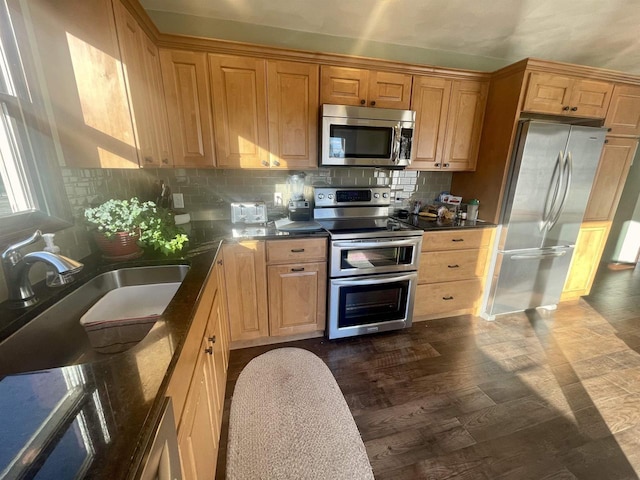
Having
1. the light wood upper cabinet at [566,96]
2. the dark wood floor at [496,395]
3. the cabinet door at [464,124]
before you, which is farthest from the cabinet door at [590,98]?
the dark wood floor at [496,395]

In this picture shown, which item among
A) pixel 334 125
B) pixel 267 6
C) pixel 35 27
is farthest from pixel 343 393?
pixel 267 6

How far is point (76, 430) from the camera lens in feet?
1.57

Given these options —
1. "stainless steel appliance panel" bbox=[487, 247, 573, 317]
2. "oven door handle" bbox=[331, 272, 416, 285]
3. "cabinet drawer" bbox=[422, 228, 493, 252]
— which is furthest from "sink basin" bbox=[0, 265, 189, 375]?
"stainless steel appliance panel" bbox=[487, 247, 573, 317]

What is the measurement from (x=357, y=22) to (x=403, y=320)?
2.48 meters

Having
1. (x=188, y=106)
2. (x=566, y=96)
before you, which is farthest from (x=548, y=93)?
(x=188, y=106)

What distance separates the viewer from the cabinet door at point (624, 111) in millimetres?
2369

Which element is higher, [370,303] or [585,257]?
[585,257]

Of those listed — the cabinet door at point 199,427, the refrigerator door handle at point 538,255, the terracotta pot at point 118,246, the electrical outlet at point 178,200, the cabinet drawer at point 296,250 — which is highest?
the electrical outlet at point 178,200

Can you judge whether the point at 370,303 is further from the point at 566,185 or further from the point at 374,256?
the point at 566,185

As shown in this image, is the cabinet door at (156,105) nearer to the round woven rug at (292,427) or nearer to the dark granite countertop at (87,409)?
the dark granite countertop at (87,409)

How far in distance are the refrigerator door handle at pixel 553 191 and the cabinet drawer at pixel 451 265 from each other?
1.86 ft

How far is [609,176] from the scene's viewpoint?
8.55 ft

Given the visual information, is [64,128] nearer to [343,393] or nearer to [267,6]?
[267,6]

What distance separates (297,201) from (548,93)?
7.47 feet
